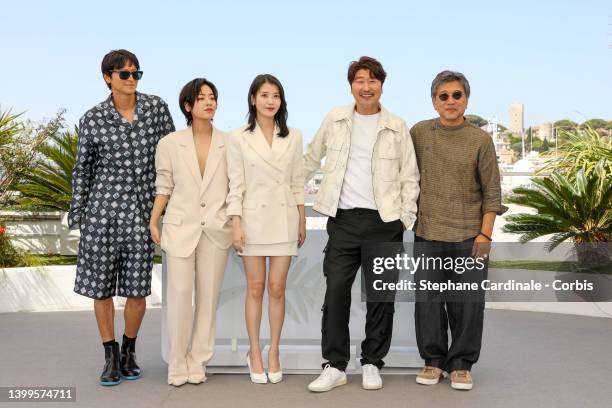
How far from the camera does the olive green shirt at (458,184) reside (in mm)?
5062

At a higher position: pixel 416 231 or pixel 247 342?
pixel 416 231

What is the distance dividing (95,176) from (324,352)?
71.3 inches

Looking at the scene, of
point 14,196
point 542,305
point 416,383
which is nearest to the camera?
point 416,383

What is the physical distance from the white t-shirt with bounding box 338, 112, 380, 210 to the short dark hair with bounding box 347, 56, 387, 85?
0.30 meters

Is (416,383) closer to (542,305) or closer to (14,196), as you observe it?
(542,305)

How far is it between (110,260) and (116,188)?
1.49 ft

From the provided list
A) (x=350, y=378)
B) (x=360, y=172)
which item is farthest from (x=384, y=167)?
(x=350, y=378)

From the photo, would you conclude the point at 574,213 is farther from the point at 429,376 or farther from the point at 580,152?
the point at 429,376

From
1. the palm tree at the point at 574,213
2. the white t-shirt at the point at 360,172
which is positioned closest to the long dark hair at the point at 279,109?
the white t-shirt at the point at 360,172

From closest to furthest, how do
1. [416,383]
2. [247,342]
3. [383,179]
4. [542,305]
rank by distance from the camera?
1. [383,179]
2. [416,383]
3. [247,342]
4. [542,305]

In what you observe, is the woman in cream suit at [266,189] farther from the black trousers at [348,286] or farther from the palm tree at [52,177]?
the palm tree at [52,177]

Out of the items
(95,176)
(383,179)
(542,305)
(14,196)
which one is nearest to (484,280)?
(383,179)

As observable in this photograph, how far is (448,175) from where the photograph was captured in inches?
201

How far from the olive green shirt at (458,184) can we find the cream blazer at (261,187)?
0.83 meters
